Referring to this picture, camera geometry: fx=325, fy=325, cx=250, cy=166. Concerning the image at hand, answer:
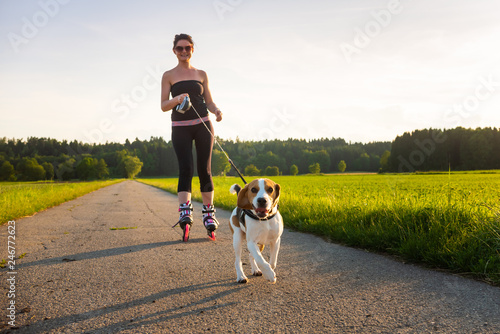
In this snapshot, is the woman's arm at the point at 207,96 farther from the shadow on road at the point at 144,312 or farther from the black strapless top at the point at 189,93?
the shadow on road at the point at 144,312

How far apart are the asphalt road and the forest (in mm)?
22839

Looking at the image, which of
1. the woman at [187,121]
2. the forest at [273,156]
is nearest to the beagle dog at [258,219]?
the woman at [187,121]

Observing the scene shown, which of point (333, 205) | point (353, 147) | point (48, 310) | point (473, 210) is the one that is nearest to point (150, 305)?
point (48, 310)

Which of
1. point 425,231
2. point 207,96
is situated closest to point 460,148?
point 425,231

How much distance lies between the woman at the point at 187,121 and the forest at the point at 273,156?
70.2 feet

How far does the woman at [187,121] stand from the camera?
16.4 feet

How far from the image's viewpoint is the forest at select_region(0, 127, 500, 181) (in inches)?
2330

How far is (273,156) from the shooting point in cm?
9494

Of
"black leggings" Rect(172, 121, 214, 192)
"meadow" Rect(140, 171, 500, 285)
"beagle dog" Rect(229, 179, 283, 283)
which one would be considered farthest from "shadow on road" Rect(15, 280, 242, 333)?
"black leggings" Rect(172, 121, 214, 192)

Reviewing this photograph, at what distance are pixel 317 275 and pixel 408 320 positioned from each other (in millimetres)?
1108

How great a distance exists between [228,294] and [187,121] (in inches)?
120

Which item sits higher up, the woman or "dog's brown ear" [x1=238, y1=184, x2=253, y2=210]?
the woman

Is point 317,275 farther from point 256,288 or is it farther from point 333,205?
point 333,205

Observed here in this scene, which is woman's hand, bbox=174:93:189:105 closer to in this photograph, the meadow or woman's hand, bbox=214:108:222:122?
woman's hand, bbox=214:108:222:122
